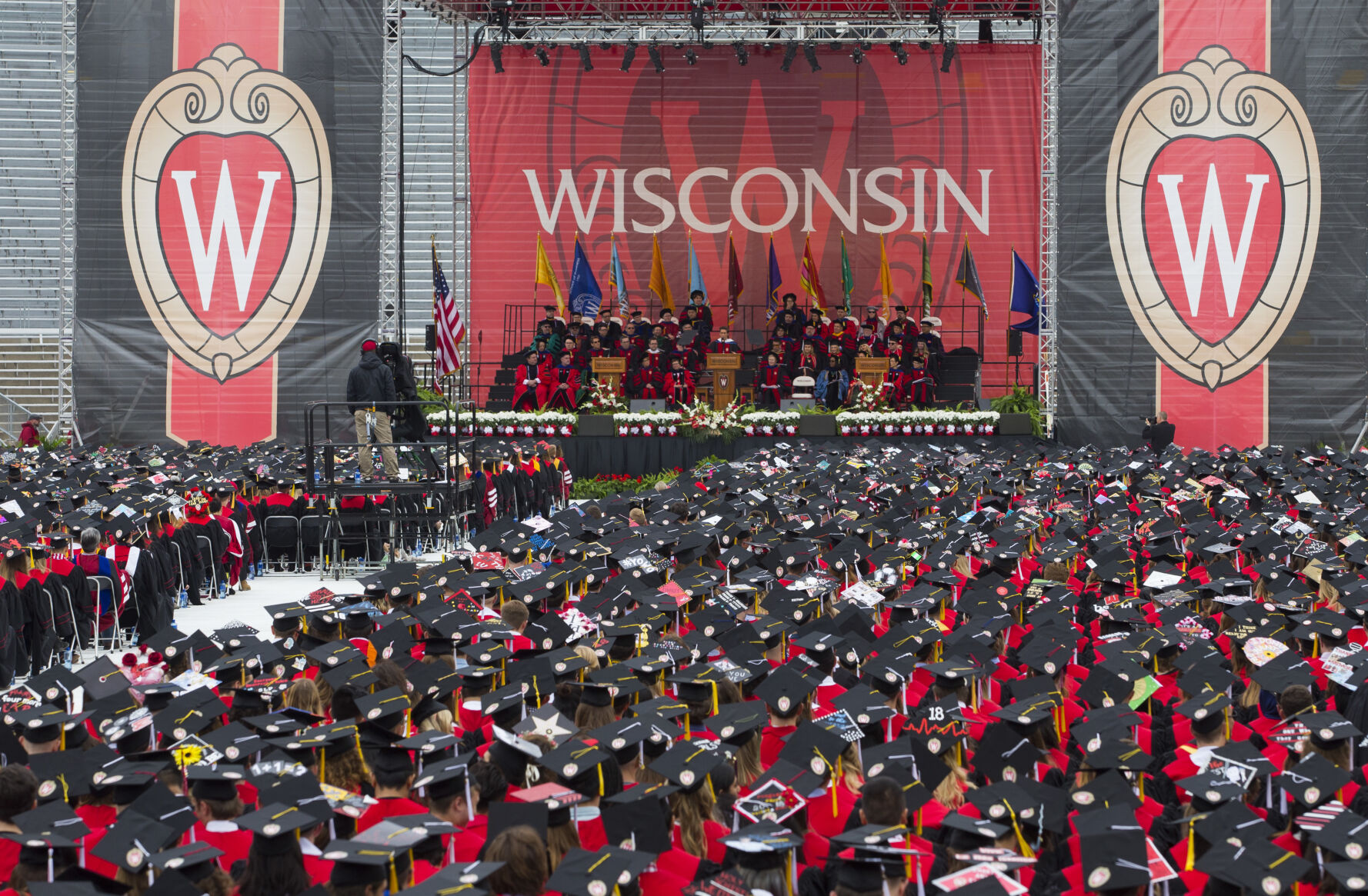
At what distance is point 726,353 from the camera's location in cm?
2312

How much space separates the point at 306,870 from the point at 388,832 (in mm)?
276

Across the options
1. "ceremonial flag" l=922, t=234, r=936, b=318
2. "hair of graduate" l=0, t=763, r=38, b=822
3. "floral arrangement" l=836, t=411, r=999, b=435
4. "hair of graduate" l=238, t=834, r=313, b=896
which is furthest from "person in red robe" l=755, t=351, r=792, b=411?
"hair of graduate" l=238, t=834, r=313, b=896

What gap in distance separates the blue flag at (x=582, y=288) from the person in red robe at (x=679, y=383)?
2578 millimetres

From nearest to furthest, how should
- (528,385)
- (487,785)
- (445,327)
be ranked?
(487,785) → (445,327) → (528,385)

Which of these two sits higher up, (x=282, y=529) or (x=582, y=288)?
(x=582, y=288)

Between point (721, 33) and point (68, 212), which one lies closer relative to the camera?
point (68, 212)

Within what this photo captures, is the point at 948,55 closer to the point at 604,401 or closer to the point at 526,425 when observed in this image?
the point at 604,401

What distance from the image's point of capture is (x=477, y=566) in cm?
900

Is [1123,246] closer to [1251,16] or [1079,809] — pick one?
[1251,16]

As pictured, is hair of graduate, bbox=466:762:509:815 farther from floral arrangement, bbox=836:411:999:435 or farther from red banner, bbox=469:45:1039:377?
red banner, bbox=469:45:1039:377

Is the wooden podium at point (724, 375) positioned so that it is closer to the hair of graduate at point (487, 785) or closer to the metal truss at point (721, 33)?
the metal truss at point (721, 33)

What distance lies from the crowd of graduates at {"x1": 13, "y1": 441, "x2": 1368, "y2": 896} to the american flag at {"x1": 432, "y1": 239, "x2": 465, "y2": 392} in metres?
12.5

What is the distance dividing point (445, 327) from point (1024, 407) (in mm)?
9513

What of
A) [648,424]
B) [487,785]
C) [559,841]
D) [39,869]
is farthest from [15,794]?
[648,424]
